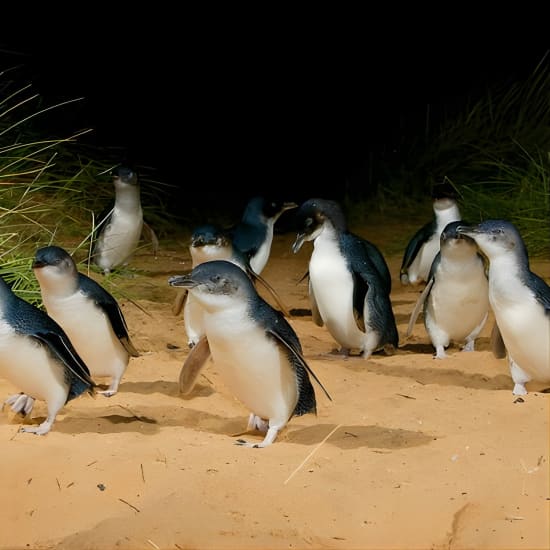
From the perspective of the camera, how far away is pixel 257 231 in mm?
7184

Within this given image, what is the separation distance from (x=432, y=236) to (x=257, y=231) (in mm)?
1106

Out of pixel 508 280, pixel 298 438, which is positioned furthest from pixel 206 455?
pixel 508 280

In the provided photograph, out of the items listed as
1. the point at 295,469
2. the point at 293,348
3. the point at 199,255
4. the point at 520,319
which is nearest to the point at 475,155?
the point at 199,255

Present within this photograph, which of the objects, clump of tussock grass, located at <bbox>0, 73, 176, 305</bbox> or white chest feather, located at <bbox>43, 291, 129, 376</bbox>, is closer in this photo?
white chest feather, located at <bbox>43, 291, 129, 376</bbox>

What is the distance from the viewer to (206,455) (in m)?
4.07

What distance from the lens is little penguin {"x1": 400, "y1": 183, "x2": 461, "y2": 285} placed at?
23.6ft

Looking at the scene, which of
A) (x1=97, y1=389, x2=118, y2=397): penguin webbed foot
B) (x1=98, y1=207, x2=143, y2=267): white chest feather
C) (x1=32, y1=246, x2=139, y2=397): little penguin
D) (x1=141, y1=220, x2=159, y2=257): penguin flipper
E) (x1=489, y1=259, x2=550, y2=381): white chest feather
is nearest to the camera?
(x1=489, y1=259, x2=550, y2=381): white chest feather

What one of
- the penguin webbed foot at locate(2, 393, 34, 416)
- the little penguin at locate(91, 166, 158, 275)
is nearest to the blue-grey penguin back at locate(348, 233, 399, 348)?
the penguin webbed foot at locate(2, 393, 34, 416)

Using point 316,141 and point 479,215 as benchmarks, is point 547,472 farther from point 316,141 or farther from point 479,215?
point 316,141

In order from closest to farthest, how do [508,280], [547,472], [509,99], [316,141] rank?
[547,472] < [508,280] < [509,99] < [316,141]

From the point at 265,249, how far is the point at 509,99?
13.9 ft

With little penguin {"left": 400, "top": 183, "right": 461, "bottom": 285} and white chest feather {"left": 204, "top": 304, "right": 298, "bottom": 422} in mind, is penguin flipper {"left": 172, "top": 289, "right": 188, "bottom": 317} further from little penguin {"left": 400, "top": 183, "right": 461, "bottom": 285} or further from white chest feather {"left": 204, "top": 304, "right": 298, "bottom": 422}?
little penguin {"left": 400, "top": 183, "right": 461, "bottom": 285}

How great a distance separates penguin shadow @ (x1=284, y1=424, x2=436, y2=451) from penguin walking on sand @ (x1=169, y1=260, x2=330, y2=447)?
0.34 feet

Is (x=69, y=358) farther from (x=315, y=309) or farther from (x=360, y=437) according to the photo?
(x=315, y=309)
